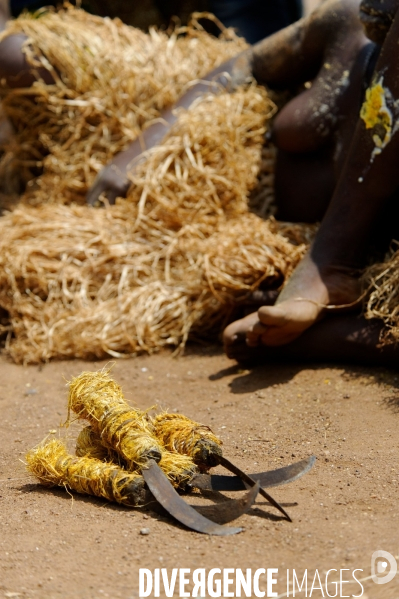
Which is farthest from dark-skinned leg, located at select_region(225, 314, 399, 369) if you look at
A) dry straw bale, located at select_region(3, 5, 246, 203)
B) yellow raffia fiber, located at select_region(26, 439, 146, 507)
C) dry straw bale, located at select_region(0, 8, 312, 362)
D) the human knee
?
the human knee

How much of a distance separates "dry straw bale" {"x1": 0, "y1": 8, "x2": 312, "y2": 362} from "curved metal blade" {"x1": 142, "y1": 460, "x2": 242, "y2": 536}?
3.34 feet

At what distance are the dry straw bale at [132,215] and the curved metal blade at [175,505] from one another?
102 cm

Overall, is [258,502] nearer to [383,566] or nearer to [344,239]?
[383,566]

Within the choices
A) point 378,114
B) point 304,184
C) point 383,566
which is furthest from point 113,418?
point 304,184

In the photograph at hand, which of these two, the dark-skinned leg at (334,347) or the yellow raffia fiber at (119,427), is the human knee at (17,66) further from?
the yellow raffia fiber at (119,427)

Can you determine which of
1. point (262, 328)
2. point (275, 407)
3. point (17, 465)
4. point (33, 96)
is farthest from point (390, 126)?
point (33, 96)

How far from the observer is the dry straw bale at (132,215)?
98.3 inches

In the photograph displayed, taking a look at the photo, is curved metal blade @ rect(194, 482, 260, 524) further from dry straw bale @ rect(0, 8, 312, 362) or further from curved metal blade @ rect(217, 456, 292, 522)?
dry straw bale @ rect(0, 8, 312, 362)

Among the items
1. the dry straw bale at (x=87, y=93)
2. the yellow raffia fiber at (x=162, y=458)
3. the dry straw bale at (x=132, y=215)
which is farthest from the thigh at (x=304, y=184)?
the yellow raffia fiber at (x=162, y=458)

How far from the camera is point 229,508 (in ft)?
4.49

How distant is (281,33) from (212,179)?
23.5 inches

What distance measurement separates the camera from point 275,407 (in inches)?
77.4

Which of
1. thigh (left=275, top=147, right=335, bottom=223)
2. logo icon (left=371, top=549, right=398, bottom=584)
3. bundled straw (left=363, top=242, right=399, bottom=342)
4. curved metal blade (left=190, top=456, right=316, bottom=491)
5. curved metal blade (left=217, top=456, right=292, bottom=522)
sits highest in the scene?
thigh (left=275, top=147, right=335, bottom=223)

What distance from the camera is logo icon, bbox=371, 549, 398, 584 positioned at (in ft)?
3.87
